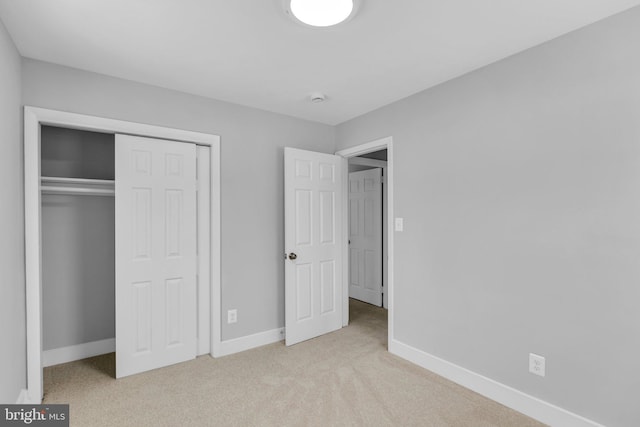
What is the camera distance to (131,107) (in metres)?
2.63

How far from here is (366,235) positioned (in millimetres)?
4871

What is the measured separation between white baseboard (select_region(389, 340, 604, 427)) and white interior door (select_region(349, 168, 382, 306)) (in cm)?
178

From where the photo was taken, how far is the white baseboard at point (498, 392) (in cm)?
196

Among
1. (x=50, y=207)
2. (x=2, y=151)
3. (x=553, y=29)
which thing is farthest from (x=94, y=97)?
(x=553, y=29)

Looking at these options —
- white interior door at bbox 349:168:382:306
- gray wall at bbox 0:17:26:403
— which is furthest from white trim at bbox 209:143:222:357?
white interior door at bbox 349:168:382:306

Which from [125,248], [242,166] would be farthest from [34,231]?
[242,166]

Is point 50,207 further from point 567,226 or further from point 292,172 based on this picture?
point 567,226


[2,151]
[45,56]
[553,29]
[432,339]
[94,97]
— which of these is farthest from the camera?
[432,339]

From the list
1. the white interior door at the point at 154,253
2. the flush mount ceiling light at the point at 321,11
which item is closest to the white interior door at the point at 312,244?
the white interior door at the point at 154,253

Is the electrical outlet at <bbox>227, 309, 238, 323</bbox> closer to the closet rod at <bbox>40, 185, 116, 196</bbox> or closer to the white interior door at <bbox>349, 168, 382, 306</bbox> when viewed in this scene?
the closet rod at <bbox>40, 185, 116, 196</bbox>

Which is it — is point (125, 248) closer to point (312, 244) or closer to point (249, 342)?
point (249, 342)

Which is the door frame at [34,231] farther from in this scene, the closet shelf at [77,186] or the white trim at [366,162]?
the white trim at [366,162]

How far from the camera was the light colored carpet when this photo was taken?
2.07 meters

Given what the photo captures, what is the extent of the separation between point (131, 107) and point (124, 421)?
227 cm
